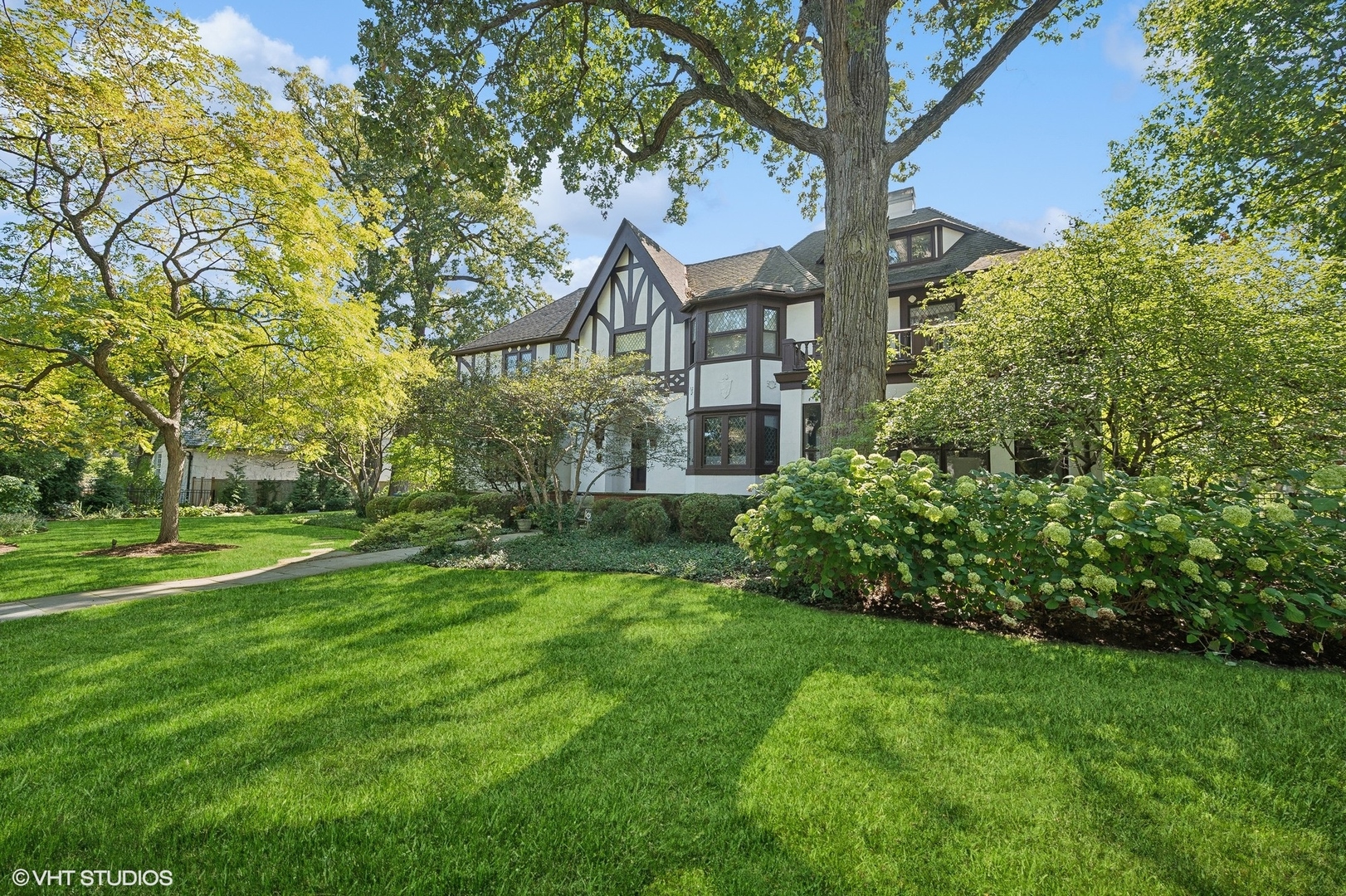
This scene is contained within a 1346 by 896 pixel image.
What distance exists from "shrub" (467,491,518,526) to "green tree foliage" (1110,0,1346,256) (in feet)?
51.5

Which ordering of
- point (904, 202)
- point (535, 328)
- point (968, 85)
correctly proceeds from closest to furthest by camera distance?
point (968, 85)
point (904, 202)
point (535, 328)

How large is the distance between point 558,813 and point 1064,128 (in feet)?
39.1

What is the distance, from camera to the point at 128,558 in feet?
31.4

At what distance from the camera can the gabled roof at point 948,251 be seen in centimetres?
1506

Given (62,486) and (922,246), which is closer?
(922,246)

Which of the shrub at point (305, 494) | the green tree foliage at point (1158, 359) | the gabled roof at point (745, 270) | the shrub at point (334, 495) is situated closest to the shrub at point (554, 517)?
the gabled roof at point (745, 270)

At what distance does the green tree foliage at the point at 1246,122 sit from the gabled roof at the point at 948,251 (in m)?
3.12

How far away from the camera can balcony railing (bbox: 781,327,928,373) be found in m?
14.1

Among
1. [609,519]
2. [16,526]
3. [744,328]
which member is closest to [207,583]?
[609,519]

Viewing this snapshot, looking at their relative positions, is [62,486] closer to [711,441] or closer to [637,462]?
[637,462]

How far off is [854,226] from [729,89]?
10.1ft

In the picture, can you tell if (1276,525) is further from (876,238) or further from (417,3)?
(417,3)

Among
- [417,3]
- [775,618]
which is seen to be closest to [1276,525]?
[775,618]

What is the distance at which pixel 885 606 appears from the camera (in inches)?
227
